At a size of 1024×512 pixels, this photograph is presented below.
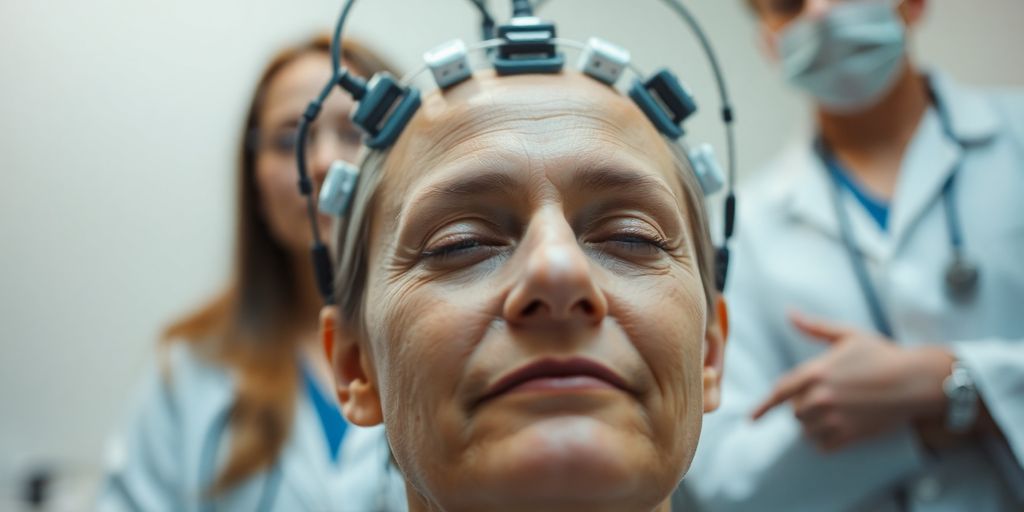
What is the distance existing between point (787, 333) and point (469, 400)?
3.17 feet

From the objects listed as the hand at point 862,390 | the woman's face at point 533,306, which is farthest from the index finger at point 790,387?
the woman's face at point 533,306

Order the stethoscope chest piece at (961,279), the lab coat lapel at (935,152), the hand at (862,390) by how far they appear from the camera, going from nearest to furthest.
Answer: the hand at (862,390)
the stethoscope chest piece at (961,279)
the lab coat lapel at (935,152)

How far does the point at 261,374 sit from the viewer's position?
1636 mm

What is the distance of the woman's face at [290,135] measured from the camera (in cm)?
150

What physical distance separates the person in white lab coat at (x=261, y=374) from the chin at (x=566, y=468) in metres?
0.69

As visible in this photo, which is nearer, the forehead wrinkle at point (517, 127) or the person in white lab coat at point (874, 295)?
Answer: the forehead wrinkle at point (517, 127)

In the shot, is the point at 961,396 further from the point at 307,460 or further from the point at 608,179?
the point at 307,460

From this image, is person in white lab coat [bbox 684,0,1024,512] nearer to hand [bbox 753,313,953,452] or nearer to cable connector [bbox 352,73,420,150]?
hand [bbox 753,313,953,452]

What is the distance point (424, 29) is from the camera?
2.23 meters

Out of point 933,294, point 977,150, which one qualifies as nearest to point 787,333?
point 933,294

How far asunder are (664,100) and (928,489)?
2.69 ft

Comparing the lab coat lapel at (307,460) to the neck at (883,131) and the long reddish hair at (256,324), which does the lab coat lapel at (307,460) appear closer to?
the long reddish hair at (256,324)

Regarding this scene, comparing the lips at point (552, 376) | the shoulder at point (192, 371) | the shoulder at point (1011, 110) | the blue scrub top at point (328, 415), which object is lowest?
the blue scrub top at point (328, 415)

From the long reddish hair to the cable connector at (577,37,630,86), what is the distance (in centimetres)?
67
